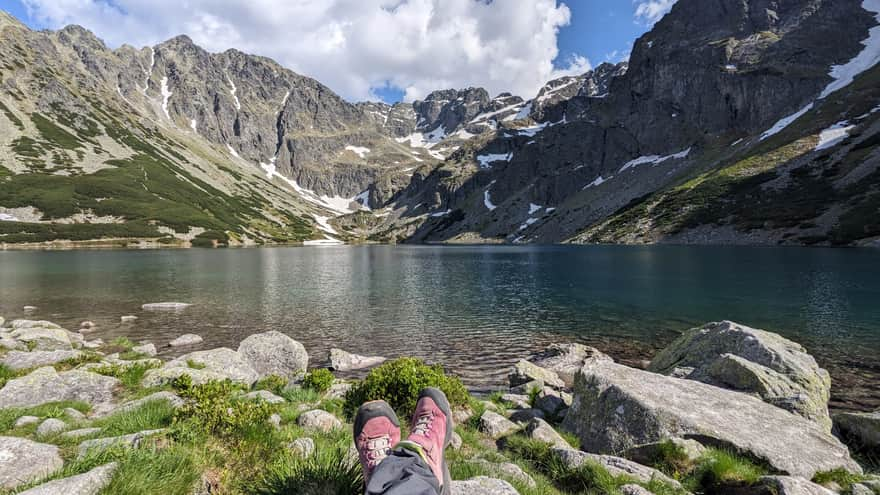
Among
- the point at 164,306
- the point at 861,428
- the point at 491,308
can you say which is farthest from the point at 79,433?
the point at 164,306

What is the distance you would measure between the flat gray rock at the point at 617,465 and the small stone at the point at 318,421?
16.2 ft

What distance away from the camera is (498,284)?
193ft

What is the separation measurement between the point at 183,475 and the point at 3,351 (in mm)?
22154

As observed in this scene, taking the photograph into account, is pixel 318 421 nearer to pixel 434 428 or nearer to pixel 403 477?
pixel 434 428

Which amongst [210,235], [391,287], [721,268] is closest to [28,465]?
[391,287]

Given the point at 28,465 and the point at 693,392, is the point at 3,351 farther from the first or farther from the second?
the point at 693,392

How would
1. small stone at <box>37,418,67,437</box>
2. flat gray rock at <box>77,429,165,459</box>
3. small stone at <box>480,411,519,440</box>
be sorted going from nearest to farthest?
flat gray rock at <box>77,429,165,459</box> < small stone at <box>37,418,67,437</box> < small stone at <box>480,411,519,440</box>

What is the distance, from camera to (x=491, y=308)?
41.4 m

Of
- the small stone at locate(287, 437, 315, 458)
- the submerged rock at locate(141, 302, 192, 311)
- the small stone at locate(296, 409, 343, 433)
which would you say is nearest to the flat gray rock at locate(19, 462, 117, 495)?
the small stone at locate(287, 437, 315, 458)

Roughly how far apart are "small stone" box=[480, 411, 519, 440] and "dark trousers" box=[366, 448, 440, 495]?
6.97 meters

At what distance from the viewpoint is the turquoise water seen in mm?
27703

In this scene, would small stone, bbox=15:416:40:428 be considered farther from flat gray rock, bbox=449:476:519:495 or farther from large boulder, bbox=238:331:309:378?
large boulder, bbox=238:331:309:378

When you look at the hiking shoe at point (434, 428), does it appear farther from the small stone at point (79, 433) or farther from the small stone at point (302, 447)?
the small stone at point (79, 433)

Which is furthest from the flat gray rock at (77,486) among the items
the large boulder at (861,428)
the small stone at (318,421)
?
the large boulder at (861,428)
